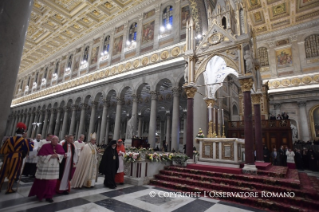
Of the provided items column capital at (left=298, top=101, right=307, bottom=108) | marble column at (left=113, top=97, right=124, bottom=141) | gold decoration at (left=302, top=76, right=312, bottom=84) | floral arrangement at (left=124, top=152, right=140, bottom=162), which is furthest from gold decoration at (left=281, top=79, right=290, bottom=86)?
floral arrangement at (left=124, top=152, right=140, bottom=162)

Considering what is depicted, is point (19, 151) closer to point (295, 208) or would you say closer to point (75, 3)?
point (295, 208)

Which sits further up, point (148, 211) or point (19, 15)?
point (19, 15)

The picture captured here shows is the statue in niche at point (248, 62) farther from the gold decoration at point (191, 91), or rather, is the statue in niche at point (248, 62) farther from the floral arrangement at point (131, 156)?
the floral arrangement at point (131, 156)

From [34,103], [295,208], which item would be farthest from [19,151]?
[34,103]

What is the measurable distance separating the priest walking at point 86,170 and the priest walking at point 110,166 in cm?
28

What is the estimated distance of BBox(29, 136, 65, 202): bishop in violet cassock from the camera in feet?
12.7

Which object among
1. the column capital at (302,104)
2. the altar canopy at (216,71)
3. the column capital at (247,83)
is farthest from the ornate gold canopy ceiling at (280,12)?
the column capital at (247,83)

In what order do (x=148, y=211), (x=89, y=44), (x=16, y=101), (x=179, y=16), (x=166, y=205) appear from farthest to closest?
(x=16, y=101), (x=89, y=44), (x=179, y=16), (x=166, y=205), (x=148, y=211)

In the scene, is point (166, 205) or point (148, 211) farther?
point (166, 205)

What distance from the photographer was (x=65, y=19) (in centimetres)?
2012

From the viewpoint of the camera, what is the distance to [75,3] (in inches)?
709

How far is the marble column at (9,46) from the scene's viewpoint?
1.75 meters

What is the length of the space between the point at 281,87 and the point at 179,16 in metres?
12.2

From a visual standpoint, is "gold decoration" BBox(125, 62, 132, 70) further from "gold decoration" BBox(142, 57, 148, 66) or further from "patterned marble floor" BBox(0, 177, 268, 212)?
"patterned marble floor" BBox(0, 177, 268, 212)
